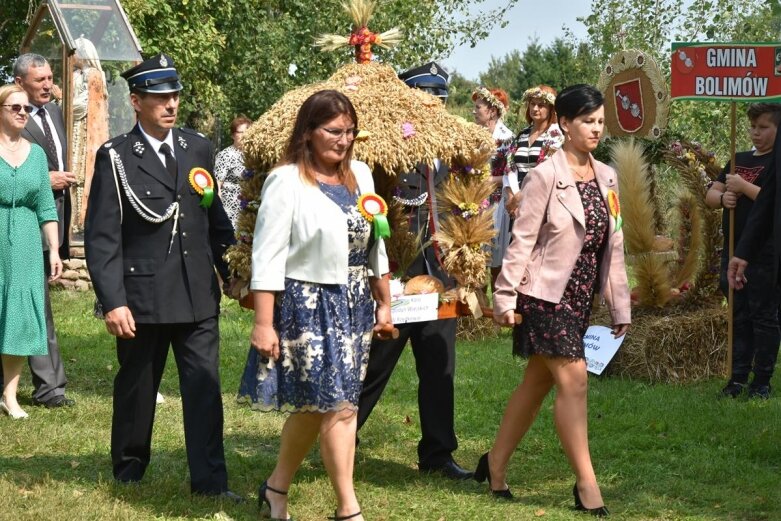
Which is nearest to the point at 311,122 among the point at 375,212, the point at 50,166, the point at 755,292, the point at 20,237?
the point at 375,212

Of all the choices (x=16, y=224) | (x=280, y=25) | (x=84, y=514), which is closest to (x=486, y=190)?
(x=84, y=514)

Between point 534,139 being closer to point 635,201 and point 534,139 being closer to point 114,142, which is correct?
point 635,201

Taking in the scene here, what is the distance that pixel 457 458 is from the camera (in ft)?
22.4

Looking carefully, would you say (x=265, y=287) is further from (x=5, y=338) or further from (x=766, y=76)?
(x=766, y=76)

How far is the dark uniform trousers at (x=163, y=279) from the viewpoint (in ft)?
18.0

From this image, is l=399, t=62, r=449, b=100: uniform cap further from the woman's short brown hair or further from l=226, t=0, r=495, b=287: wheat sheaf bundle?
the woman's short brown hair

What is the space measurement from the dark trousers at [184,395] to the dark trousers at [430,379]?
36.6 inches

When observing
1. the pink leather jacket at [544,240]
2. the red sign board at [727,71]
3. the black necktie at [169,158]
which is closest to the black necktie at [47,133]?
the black necktie at [169,158]

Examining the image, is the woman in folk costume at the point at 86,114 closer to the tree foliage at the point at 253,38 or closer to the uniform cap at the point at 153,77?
the tree foliage at the point at 253,38

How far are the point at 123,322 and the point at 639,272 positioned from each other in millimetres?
4962

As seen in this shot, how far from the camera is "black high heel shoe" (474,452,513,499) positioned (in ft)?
19.3

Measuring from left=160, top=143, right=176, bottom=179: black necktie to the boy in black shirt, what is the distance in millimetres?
4318

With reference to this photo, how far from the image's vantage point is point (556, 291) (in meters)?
5.45

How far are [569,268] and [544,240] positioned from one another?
0.18 m
